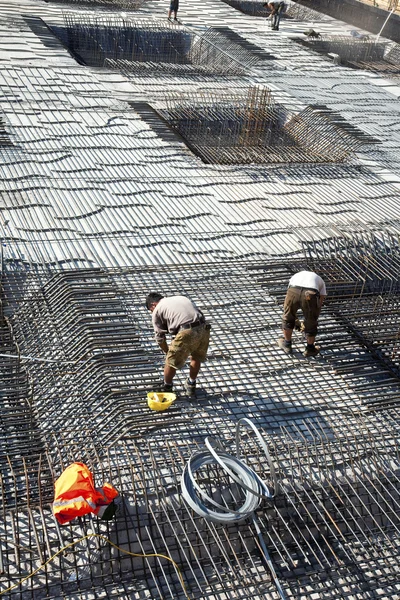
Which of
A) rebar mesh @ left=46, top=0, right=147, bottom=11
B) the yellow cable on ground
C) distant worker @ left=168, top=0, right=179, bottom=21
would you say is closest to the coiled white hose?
the yellow cable on ground

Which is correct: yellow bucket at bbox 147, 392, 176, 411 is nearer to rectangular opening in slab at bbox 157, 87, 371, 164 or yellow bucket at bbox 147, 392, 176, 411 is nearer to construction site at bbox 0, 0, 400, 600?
construction site at bbox 0, 0, 400, 600

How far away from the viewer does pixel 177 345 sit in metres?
6.80

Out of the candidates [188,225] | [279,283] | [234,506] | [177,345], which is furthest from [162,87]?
[234,506]

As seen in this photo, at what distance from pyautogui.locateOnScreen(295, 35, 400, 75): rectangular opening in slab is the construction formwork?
15099mm

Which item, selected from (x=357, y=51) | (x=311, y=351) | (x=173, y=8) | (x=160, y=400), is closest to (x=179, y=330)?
(x=160, y=400)

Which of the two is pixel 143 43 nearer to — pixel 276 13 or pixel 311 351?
pixel 276 13

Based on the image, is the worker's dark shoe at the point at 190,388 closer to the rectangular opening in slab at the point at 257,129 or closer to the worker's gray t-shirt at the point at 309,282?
the worker's gray t-shirt at the point at 309,282

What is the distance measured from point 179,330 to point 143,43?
1727 centimetres

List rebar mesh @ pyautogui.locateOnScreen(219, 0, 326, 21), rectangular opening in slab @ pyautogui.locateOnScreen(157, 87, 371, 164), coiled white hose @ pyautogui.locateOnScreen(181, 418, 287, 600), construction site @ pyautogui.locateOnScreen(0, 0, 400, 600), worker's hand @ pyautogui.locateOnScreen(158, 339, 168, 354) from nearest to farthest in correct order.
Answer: coiled white hose @ pyautogui.locateOnScreen(181, 418, 287, 600) → construction site @ pyautogui.locateOnScreen(0, 0, 400, 600) → worker's hand @ pyautogui.locateOnScreen(158, 339, 168, 354) → rectangular opening in slab @ pyautogui.locateOnScreen(157, 87, 371, 164) → rebar mesh @ pyautogui.locateOnScreen(219, 0, 326, 21)

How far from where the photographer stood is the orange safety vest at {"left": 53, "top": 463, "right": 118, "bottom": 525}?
17.6 feet

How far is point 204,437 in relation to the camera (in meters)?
6.67

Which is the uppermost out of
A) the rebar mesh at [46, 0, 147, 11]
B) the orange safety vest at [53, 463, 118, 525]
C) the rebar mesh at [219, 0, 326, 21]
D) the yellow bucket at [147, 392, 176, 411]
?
the rebar mesh at [219, 0, 326, 21]

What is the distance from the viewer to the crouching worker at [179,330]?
22.3ft

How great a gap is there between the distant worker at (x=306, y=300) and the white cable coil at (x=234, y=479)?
2.26 metres
